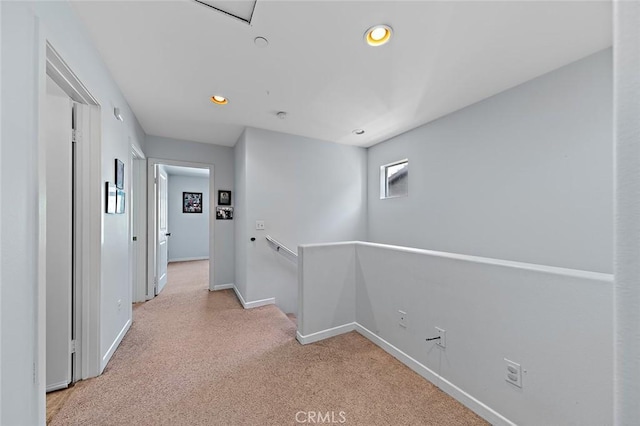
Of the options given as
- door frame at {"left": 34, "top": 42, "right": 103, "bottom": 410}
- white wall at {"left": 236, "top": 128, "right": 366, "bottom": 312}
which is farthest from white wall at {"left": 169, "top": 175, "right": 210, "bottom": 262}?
door frame at {"left": 34, "top": 42, "right": 103, "bottom": 410}

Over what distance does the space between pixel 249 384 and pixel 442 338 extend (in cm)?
145

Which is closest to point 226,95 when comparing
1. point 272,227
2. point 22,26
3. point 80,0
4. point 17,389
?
point 80,0

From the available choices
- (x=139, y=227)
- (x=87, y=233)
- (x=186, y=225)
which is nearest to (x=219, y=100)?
(x=87, y=233)

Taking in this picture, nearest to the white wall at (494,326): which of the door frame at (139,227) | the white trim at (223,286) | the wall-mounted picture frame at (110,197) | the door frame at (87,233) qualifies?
the door frame at (87,233)

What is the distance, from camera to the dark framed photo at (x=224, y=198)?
4.00 meters

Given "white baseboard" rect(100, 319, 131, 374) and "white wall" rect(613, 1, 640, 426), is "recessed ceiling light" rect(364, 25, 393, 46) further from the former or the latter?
"white baseboard" rect(100, 319, 131, 374)

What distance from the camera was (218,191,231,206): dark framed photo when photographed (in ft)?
13.1

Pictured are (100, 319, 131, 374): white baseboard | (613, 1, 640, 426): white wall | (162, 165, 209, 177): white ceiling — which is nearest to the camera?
(613, 1, 640, 426): white wall

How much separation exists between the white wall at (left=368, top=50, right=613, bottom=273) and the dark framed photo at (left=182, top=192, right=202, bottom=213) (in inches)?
242

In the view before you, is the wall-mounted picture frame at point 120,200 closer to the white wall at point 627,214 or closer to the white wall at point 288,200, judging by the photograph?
the white wall at point 288,200

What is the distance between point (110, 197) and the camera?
1.99 m

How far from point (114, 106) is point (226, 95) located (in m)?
0.97

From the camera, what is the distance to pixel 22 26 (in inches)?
39.9

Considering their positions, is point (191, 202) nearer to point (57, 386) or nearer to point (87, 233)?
point (87, 233)
